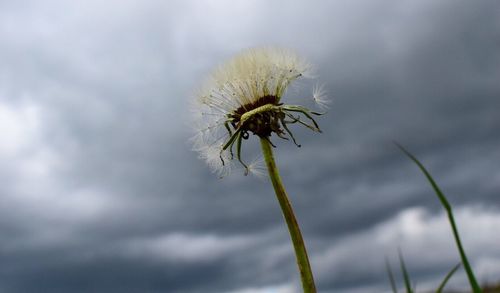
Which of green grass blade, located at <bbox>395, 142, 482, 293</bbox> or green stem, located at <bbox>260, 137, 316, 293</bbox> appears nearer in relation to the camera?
green grass blade, located at <bbox>395, 142, 482, 293</bbox>

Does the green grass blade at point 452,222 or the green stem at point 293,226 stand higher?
the green stem at point 293,226

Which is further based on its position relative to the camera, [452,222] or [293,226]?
[293,226]

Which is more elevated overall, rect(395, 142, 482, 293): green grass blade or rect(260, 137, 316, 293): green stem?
rect(260, 137, 316, 293): green stem

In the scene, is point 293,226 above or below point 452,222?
above

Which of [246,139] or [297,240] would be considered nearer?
[297,240]

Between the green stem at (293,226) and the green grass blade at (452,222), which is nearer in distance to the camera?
the green grass blade at (452,222)

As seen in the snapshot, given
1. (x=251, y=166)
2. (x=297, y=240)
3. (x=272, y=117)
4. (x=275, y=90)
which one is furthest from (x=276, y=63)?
(x=297, y=240)

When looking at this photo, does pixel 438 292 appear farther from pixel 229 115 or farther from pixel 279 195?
pixel 229 115

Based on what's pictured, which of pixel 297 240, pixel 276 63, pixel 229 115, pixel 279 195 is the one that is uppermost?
pixel 276 63
